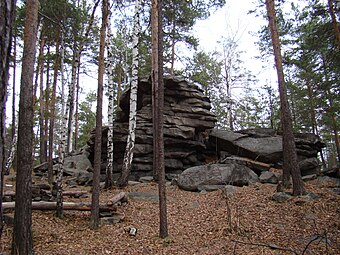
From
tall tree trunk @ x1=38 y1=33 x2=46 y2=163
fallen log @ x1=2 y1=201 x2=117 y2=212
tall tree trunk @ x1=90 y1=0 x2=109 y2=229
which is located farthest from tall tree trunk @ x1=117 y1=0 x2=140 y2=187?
tall tree trunk @ x1=38 y1=33 x2=46 y2=163

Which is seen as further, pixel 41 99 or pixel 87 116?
pixel 87 116

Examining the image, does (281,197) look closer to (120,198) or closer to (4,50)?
(120,198)

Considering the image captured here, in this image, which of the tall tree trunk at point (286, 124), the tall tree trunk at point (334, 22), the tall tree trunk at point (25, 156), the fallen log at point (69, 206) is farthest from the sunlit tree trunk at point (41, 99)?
the tall tree trunk at point (334, 22)

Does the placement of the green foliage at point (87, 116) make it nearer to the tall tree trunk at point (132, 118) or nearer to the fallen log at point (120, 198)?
the tall tree trunk at point (132, 118)

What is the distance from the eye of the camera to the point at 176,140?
1620 cm

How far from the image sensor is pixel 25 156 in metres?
5.00

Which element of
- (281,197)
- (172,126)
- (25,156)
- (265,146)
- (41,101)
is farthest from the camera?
(41,101)

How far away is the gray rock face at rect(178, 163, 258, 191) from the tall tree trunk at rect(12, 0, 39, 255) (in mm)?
7875

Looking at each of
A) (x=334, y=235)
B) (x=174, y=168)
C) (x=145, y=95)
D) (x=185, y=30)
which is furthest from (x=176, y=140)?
(x=334, y=235)

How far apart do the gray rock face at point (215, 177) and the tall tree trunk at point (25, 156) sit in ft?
25.8

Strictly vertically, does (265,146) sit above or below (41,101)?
below

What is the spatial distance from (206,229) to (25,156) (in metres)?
5.40

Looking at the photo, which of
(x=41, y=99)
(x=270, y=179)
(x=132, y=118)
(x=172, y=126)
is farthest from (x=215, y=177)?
(x=41, y=99)

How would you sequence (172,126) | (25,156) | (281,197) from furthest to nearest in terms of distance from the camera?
(172,126)
(281,197)
(25,156)
